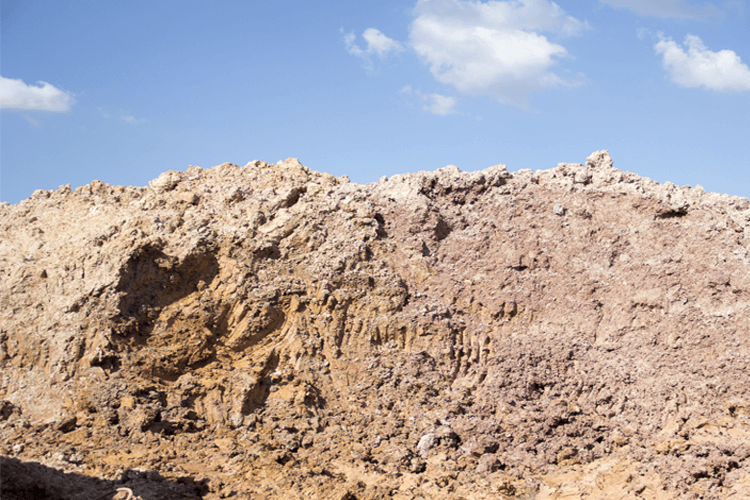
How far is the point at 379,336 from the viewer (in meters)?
12.0

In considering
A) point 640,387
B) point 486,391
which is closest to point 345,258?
Result: point 486,391

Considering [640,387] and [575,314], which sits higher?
[575,314]

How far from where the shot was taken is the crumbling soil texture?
10039mm

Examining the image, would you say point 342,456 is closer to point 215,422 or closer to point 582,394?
point 215,422

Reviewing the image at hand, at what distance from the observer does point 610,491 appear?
31.5ft

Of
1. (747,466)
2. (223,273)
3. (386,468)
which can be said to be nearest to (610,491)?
(747,466)

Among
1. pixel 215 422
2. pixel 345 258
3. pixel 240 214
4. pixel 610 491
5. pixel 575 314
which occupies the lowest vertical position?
pixel 610 491

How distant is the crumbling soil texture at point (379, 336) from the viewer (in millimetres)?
10039

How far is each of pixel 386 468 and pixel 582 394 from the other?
378cm

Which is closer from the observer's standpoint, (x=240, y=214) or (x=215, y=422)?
(x=215, y=422)

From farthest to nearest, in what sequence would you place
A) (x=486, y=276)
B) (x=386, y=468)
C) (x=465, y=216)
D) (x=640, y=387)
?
(x=465, y=216), (x=486, y=276), (x=640, y=387), (x=386, y=468)

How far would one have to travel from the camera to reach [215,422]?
1079 centimetres

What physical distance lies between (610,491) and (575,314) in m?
3.67

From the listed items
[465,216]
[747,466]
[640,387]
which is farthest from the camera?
[465,216]
